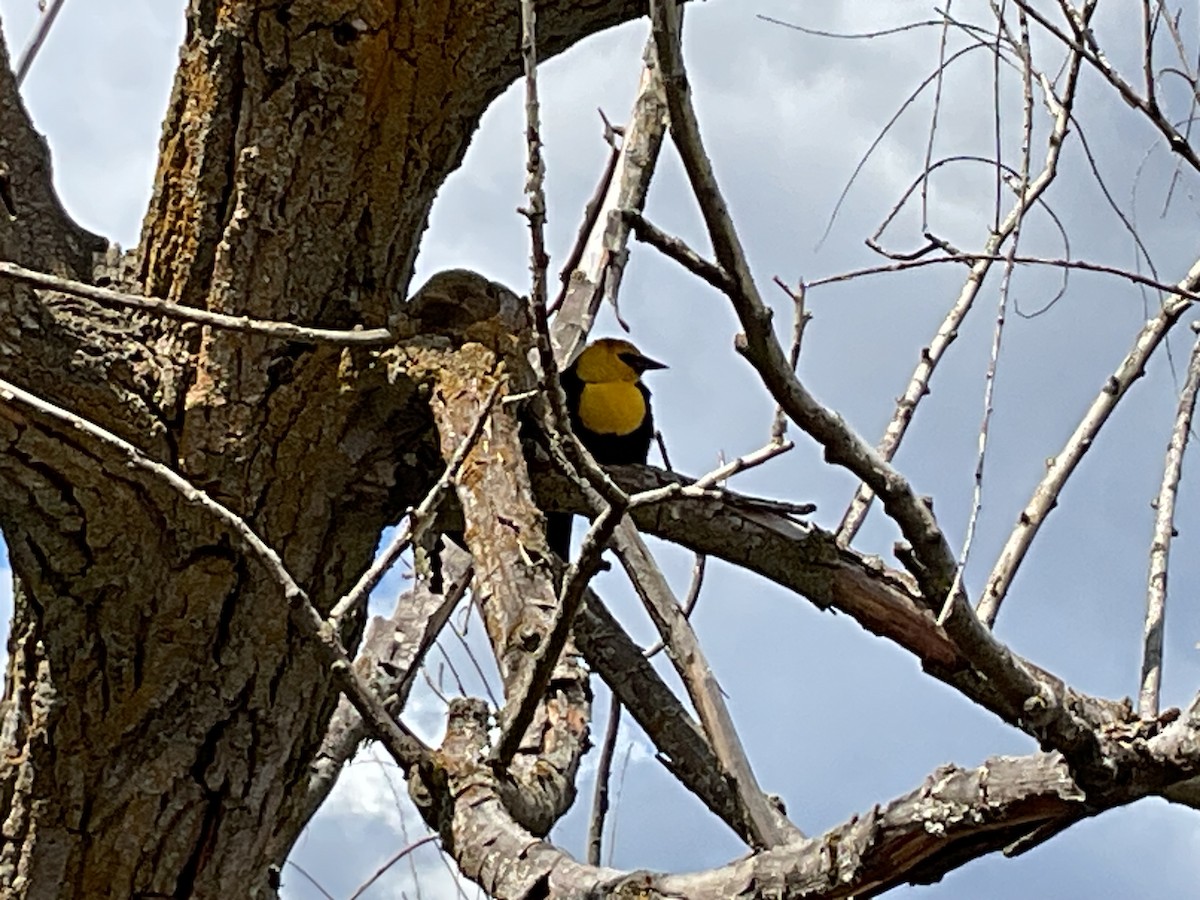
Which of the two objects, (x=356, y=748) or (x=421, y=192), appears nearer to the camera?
(x=421, y=192)

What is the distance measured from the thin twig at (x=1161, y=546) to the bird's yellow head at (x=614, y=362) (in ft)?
5.91

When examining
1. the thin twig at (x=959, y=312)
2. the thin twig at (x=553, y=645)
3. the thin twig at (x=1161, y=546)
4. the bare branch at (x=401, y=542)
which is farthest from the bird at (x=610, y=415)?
the thin twig at (x=553, y=645)

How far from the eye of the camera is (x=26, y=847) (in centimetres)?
176

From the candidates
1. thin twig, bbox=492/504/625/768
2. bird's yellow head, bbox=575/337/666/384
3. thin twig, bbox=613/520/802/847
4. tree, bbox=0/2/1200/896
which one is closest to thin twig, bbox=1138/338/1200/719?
tree, bbox=0/2/1200/896

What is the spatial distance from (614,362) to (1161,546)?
6.69 ft

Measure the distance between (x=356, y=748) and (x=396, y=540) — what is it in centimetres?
145

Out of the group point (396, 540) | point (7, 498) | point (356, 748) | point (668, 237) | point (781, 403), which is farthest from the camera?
point (356, 748)

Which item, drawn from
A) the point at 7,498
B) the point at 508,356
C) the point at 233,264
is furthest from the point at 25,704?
the point at 508,356

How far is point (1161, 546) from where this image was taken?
1633mm

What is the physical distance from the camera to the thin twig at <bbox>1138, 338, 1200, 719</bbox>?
4.85ft

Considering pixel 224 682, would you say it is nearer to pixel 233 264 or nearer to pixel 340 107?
pixel 233 264

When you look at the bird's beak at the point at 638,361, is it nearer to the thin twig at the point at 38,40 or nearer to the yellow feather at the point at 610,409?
the yellow feather at the point at 610,409

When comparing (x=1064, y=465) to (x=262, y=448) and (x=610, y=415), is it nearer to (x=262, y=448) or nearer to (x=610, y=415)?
(x=262, y=448)

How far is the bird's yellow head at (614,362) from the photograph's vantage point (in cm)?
348
